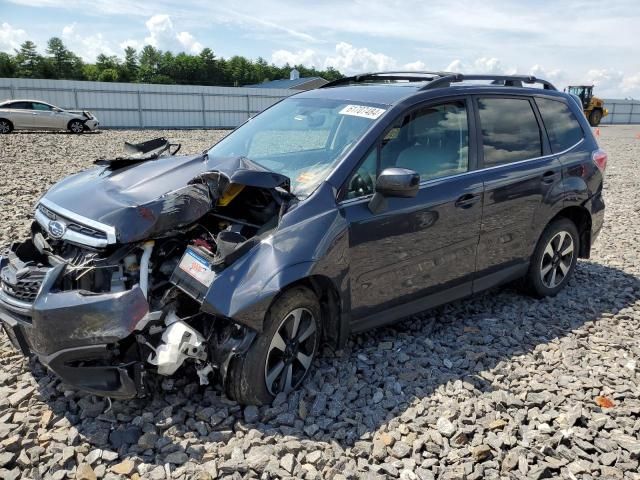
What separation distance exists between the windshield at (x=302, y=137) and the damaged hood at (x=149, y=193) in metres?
0.31

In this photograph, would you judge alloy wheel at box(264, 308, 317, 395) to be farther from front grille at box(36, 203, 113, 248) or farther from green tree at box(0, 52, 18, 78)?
green tree at box(0, 52, 18, 78)

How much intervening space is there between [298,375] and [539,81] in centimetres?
372

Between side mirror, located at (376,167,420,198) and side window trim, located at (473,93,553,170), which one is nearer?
side mirror, located at (376,167,420,198)

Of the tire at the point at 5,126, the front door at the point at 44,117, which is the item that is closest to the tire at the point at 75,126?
the front door at the point at 44,117

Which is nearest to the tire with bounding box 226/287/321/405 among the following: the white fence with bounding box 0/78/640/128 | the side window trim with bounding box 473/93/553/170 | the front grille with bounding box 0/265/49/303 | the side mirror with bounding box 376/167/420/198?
the side mirror with bounding box 376/167/420/198

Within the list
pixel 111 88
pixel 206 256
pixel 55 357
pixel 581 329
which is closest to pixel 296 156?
pixel 206 256

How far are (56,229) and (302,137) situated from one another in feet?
6.29

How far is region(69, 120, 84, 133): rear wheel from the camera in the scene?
74.1 ft

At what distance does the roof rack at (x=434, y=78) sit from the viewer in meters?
4.41

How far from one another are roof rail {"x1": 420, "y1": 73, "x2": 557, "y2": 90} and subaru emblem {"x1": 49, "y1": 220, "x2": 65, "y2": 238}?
8.80 ft

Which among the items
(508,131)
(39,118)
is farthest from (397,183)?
(39,118)

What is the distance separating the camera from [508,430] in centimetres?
324

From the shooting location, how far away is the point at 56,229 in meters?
3.25

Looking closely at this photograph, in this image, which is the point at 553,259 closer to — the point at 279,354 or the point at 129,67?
the point at 279,354
